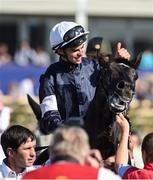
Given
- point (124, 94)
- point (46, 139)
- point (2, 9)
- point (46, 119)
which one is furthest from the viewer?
point (2, 9)

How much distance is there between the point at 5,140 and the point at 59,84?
655 mm

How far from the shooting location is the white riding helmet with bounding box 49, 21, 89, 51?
Answer: 725cm

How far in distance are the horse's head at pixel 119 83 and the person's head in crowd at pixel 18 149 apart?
809 millimetres

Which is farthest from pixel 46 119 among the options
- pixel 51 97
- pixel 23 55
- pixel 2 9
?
pixel 2 9

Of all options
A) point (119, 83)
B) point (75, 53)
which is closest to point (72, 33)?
point (75, 53)

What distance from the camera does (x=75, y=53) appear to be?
7305 millimetres

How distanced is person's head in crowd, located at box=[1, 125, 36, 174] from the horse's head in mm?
809

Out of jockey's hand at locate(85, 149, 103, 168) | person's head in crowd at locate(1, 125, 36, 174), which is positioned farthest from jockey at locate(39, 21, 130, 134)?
jockey's hand at locate(85, 149, 103, 168)

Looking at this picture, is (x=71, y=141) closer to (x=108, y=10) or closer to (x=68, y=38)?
(x=68, y=38)

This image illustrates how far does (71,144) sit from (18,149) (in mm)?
2065

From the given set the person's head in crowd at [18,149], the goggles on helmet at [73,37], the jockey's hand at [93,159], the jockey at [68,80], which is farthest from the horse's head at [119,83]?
the jockey's hand at [93,159]

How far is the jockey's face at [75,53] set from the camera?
7.28 metres

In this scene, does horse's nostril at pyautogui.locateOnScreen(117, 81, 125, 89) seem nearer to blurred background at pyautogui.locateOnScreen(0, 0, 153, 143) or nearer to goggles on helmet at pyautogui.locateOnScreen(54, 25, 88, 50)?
goggles on helmet at pyautogui.locateOnScreen(54, 25, 88, 50)

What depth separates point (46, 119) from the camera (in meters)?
7.17
